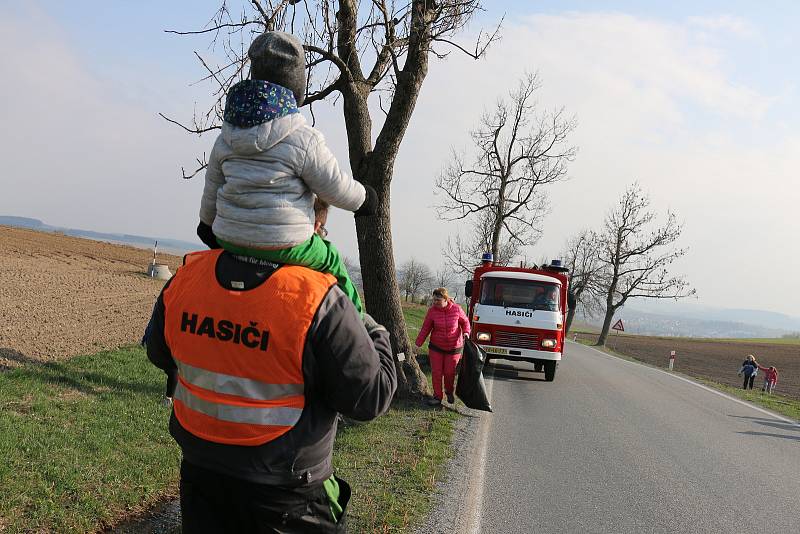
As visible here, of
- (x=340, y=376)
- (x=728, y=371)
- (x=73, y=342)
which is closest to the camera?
(x=340, y=376)

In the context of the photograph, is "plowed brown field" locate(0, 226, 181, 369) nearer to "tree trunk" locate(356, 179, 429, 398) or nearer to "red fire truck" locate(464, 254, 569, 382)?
"tree trunk" locate(356, 179, 429, 398)

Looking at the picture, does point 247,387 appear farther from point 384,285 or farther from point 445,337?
point 445,337

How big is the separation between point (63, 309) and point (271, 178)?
1337 cm

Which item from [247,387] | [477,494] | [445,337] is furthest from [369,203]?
[445,337]

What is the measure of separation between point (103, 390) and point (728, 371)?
35348 millimetres

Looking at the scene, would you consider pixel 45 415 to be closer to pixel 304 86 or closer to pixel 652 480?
pixel 304 86

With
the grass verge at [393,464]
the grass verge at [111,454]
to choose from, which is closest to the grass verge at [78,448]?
the grass verge at [111,454]

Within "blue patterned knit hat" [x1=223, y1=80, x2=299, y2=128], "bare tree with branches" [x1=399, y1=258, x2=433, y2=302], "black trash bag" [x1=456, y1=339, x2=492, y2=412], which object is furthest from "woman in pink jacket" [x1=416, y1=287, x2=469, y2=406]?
"bare tree with branches" [x1=399, y1=258, x2=433, y2=302]

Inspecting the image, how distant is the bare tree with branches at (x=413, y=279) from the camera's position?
7834 cm

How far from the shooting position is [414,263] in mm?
103625

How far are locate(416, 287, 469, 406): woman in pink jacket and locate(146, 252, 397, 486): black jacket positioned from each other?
8.44m

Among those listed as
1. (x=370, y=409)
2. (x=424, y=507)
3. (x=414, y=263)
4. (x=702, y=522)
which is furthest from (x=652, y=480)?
(x=414, y=263)

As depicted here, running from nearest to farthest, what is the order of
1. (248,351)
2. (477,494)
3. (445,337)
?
1. (248,351)
2. (477,494)
3. (445,337)

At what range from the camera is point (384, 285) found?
9.67 metres
